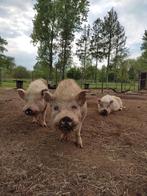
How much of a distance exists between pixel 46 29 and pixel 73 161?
24384 millimetres

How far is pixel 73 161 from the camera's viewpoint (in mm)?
4941

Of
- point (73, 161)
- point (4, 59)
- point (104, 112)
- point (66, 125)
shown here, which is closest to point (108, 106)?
point (104, 112)

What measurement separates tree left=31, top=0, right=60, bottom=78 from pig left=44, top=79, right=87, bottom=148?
74.1 ft

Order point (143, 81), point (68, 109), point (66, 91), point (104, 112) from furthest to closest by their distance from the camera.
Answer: point (143, 81) → point (104, 112) → point (66, 91) → point (68, 109)

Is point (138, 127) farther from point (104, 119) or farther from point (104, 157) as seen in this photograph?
point (104, 157)

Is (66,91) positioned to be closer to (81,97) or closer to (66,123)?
(81,97)

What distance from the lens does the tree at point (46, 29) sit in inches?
1069

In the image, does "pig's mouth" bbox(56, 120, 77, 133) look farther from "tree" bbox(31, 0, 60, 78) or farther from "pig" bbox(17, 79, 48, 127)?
"tree" bbox(31, 0, 60, 78)

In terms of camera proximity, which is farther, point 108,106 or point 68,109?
point 108,106

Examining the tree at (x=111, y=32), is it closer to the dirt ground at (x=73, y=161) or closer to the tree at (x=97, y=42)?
the tree at (x=97, y=42)

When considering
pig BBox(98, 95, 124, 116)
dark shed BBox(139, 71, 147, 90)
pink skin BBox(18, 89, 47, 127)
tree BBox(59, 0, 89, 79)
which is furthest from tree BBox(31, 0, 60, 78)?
pink skin BBox(18, 89, 47, 127)

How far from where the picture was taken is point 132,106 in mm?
11164

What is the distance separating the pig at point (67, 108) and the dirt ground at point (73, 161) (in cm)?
56

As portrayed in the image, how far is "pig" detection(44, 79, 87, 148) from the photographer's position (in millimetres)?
4812
